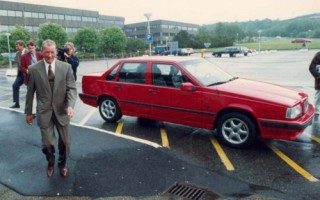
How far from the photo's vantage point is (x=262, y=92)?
5578 millimetres

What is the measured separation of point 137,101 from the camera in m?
6.81

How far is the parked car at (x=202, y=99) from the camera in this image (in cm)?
523

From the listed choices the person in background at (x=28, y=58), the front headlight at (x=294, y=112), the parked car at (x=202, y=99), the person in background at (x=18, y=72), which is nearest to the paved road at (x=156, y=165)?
the parked car at (x=202, y=99)

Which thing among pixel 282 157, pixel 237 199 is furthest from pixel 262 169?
pixel 237 199

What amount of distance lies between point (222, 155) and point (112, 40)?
6038cm

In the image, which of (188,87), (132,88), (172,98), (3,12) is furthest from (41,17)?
(188,87)

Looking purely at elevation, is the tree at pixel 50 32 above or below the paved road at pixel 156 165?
above

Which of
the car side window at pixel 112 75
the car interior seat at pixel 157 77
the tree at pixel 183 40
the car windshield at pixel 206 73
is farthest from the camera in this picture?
the tree at pixel 183 40

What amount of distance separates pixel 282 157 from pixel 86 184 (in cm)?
322

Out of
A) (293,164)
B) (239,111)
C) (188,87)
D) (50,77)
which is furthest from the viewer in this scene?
(188,87)

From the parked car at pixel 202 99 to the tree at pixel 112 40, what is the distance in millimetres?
57453

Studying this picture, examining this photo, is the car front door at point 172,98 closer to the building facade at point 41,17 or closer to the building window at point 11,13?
the building facade at point 41,17

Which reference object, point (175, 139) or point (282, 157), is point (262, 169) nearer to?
point (282, 157)

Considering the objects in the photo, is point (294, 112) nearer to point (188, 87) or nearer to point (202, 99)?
point (202, 99)
